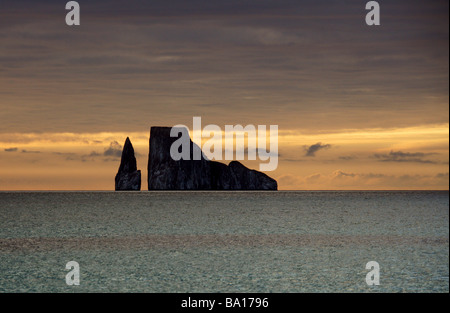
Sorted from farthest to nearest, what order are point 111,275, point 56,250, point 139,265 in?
point 56,250
point 139,265
point 111,275

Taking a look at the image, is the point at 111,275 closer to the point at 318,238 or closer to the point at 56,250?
the point at 56,250

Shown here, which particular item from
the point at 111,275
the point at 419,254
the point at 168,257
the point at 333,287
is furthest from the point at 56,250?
the point at 419,254

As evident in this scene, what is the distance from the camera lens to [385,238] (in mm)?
20516

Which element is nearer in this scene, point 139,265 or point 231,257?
point 139,265

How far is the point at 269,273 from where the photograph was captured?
1260 centimetres

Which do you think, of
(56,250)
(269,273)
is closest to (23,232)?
(56,250)

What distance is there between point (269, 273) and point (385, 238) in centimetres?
927

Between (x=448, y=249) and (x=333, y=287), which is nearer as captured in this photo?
(x=333, y=287)
